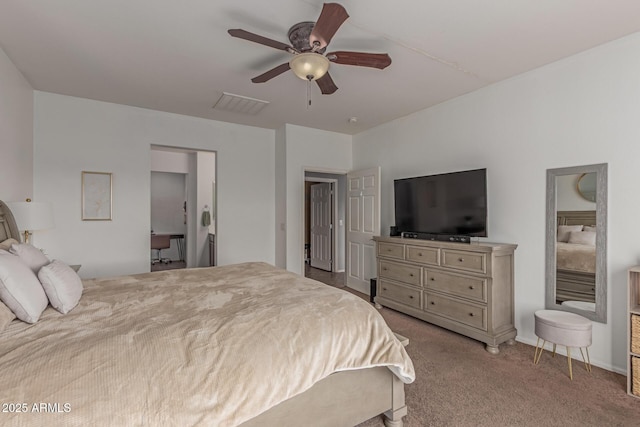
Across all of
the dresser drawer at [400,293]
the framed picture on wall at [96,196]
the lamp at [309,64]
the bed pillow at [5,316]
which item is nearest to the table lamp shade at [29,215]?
the framed picture on wall at [96,196]

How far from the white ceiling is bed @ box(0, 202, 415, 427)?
192 centimetres

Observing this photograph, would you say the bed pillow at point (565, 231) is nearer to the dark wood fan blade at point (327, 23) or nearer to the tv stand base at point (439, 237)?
the tv stand base at point (439, 237)

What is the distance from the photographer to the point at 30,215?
103 inches

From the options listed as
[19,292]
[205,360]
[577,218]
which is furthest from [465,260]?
[19,292]

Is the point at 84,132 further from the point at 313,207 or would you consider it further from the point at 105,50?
the point at 313,207

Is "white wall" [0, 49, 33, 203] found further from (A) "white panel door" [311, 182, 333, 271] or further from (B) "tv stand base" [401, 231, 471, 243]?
(A) "white panel door" [311, 182, 333, 271]

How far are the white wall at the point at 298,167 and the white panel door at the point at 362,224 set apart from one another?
0.63 m

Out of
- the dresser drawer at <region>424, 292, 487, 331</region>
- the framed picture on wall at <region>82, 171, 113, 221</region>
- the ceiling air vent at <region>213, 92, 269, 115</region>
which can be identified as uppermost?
the ceiling air vent at <region>213, 92, 269, 115</region>

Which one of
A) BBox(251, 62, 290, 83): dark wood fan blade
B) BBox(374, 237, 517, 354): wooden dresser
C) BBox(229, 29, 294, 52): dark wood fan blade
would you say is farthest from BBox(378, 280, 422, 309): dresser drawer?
BBox(229, 29, 294, 52): dark wood fan blade

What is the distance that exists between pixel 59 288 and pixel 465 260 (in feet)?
10.6

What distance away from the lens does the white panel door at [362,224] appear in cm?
459

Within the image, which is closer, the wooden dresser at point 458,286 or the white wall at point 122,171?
→ the wooden dresser at point 458,286

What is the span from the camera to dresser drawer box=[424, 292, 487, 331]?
2.97 meters

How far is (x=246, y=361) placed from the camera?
4.44 ft
